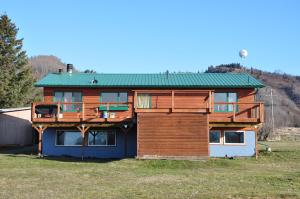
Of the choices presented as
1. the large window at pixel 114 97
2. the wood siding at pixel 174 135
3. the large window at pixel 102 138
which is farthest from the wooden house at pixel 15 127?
the wood siding at pixel 174 135

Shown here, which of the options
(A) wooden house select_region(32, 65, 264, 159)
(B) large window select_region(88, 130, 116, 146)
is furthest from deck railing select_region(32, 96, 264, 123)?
(B) large window select_region(88, 130, 116, 146)

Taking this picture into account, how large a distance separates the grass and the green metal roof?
5861 mm

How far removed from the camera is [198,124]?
22.2 m

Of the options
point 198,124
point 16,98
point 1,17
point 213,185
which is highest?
point 1,17

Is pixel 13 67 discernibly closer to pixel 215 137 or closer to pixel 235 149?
pixel 215 137

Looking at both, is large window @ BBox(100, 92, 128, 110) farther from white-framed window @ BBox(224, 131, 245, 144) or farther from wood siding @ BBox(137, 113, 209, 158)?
white-framed window @ BBox(224, 131, 245, 144)

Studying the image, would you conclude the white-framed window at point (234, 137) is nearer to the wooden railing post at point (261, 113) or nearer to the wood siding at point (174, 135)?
the wooden railing post at point (261, 113)

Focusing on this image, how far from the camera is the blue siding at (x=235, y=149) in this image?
26.3m

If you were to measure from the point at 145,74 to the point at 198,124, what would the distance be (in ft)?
29.4

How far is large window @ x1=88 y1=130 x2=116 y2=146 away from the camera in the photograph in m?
27.1

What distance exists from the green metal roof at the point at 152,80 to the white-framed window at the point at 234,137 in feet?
9.56

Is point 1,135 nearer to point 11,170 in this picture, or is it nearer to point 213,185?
point 11,170

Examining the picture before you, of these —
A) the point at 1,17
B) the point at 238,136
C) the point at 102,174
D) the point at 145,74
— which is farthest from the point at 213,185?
the point at 1,17

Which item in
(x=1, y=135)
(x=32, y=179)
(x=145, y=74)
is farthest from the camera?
(x=1, y=135)
